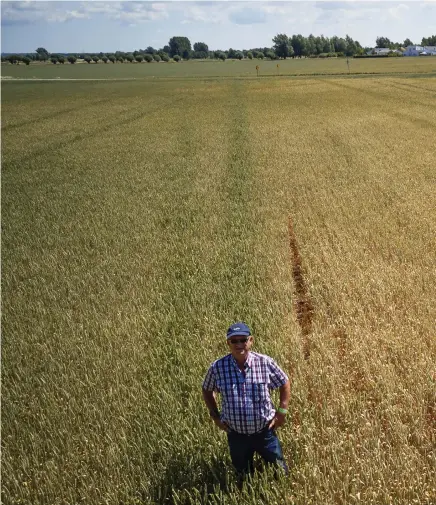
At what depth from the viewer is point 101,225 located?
11.5m

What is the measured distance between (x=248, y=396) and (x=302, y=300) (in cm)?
385

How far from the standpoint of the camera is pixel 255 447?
13.3ft

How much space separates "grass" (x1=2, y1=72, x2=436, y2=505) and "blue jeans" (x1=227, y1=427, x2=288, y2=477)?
201 millimetres

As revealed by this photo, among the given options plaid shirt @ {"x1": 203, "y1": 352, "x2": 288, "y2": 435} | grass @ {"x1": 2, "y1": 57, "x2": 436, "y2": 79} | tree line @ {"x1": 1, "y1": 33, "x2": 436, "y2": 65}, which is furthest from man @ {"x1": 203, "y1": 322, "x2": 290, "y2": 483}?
tree line @ {"x1": 1, "y1": 33, "x2": 436, "y2": 65}

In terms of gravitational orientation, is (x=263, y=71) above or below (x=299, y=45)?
below

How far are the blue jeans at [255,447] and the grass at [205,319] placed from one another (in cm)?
Answer: 20

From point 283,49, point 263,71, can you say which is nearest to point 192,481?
point 263,71

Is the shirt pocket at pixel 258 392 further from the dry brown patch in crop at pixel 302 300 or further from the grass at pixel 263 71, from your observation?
the grass at pixel 263 71

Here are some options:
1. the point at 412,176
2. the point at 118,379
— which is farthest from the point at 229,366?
the point at 412,176

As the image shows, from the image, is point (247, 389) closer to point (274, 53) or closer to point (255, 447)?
point (255, 447)

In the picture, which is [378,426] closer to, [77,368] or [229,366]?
[229,366]

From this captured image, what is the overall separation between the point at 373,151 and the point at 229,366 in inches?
606

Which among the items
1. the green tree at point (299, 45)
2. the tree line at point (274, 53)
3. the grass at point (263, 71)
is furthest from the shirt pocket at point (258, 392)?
the green tree at point (299, 45)

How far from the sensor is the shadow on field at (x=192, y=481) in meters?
4.16
